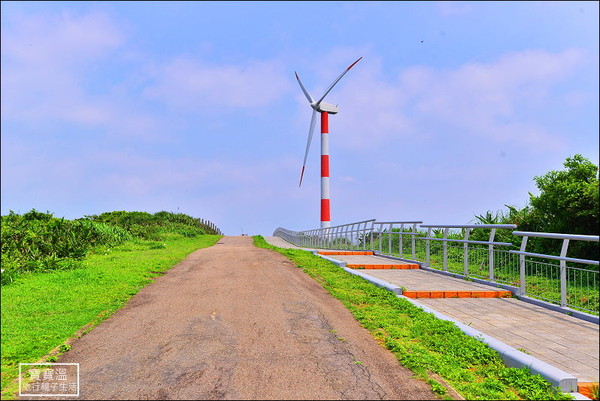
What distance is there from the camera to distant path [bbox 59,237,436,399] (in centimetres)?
444

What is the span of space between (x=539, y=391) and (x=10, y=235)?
15.6 metres

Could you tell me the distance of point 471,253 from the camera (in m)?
11.2

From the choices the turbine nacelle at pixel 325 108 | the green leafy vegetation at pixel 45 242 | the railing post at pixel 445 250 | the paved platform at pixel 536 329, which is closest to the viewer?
the paved platform at pixel 536 329

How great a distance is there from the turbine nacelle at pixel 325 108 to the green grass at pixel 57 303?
32.1 m

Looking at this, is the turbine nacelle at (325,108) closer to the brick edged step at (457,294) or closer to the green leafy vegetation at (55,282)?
the green leafy vegetation at (55,282)

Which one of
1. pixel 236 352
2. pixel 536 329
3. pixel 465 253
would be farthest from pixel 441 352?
pixel 465 253

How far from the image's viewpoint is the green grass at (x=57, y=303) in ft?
18.9

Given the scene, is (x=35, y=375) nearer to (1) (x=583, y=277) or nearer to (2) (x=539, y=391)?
(2) (x=539, y=391)

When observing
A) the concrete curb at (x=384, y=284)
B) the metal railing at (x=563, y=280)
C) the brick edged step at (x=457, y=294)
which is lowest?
the brick edged step at (x=457, y=294)

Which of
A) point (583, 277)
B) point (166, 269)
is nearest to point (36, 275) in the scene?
point (166, 269)

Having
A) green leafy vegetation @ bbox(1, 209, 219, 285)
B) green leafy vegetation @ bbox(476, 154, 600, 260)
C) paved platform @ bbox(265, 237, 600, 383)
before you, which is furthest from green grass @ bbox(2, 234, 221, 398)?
green leafy vegetation @ bbox(476, 154, 600, 260)

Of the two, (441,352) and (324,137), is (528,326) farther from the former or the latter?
(324,137)

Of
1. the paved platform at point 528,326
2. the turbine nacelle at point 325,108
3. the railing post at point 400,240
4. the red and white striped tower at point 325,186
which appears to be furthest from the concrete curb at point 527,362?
the turbine nacelle at point 325,108

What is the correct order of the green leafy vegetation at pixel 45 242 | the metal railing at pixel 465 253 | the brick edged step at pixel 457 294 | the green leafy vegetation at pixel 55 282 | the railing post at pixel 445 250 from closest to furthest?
the green leafy vegetation at pixel 55 282
the brick edged step at pixel 457 294
the metal railing at pixel 465 253
the railing post at pixel 445 250
the green leafy vegetation at pixel 45 242
